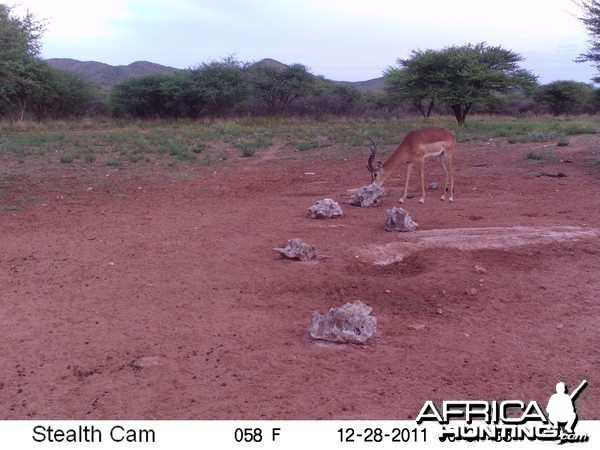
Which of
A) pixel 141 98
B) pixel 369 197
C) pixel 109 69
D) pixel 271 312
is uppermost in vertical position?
pixel 109 69

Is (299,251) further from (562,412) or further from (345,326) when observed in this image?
(562,412)

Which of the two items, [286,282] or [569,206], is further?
[569,206]

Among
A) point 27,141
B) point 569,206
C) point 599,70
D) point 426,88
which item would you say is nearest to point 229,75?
point 426,88

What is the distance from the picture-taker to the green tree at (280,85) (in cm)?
4294

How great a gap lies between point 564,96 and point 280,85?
21.4 metres

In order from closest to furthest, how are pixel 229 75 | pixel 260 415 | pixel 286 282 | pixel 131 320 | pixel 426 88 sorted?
pixel 260 415 < pixel 131 320 < pixel 286 282 < pixel 426 88 < pixel 229 75

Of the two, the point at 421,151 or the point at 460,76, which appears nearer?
the point at 421,151

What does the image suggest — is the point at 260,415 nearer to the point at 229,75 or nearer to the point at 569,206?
the point at 569,206

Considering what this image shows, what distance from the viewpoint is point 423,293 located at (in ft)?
20.7

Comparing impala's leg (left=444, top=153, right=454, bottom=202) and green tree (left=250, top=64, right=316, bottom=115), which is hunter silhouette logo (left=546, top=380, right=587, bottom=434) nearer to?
impala's leg (left=444, top=153, right=454, bottom=202)

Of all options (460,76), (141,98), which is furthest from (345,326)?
(141,98)

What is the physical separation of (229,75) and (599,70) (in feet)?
96.6
